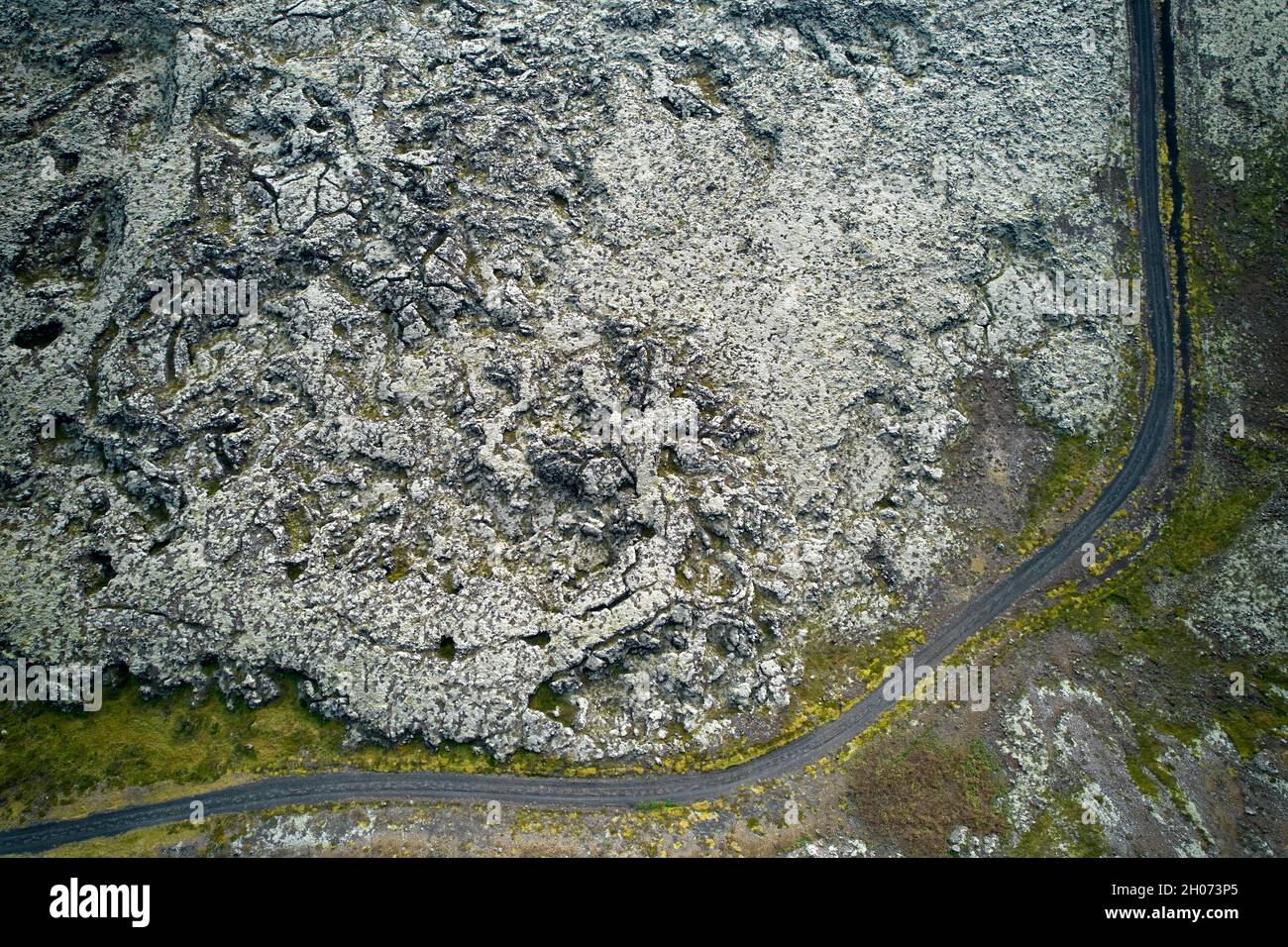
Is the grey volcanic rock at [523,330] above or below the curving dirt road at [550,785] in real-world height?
above

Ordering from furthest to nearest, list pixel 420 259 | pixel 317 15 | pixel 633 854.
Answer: pixel 317 15 < pixel 420 259 < pixel 633 854

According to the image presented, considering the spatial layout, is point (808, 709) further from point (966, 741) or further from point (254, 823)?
point (254, 823)

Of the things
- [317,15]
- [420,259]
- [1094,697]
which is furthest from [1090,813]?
[317,15]

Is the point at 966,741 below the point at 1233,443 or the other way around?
below

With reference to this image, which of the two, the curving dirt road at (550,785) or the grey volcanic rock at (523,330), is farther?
the grey volcanic rock at (523,330)

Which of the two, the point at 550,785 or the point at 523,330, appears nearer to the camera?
the point at 550,785

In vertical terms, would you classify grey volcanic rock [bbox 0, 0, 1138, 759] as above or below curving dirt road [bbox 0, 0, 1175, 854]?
above

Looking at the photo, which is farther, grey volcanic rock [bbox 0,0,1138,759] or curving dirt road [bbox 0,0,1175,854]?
grey volcanic rock [bbox 0,0,1138,759]

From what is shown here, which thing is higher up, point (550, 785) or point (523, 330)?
point (523, 330)
